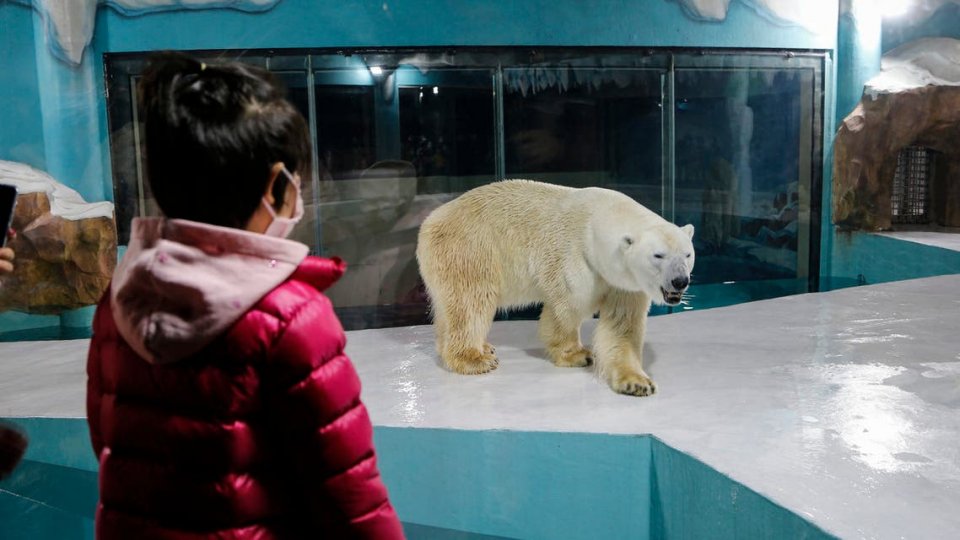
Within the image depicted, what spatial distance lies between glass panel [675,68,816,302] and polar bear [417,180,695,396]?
138 inches

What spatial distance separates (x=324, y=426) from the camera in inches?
39.7

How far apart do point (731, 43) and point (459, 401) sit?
4.56m

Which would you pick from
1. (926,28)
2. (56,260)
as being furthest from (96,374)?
(926,28)

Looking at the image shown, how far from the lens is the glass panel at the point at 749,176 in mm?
6652

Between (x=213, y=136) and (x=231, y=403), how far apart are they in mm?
332

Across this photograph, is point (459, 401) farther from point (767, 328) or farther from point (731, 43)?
point (731, 43)

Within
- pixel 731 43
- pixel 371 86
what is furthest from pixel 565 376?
pixel 731 43

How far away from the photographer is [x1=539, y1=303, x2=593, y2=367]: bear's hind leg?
11.1ft

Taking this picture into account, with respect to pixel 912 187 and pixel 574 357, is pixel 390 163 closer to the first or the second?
pixel 574 357

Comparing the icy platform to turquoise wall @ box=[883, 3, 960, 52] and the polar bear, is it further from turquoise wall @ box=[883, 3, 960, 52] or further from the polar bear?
turquoise wall @ box=[883, 3, 960, 52]

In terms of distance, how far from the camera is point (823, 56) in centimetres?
686

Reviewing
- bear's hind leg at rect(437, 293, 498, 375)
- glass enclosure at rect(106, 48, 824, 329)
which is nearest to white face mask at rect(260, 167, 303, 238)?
bear's hind leg at rect(437, 293, 498, 375)

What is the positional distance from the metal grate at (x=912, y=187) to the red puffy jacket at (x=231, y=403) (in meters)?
8.33

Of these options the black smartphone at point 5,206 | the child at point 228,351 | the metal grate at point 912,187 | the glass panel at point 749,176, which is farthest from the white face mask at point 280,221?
the metal grate at point 912,187
